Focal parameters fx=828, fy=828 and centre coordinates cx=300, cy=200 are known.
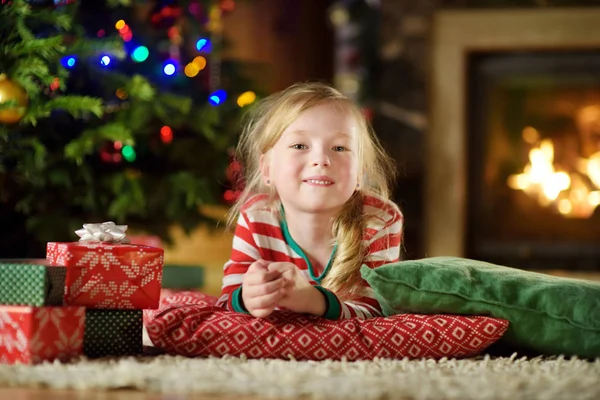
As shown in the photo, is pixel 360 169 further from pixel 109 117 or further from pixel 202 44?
pixel 202 44

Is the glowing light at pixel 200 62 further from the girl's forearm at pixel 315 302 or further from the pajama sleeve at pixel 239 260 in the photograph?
the girl's forearm at pixel 315 302

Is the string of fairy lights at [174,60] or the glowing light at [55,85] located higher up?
the string of fairy lights at [174,60]

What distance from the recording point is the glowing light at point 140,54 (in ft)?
7.83

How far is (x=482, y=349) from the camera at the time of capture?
124 cm

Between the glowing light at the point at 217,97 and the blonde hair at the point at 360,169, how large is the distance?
35.1 inches

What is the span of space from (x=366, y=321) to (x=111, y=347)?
37cm

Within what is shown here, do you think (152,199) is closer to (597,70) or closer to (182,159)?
(182,159)

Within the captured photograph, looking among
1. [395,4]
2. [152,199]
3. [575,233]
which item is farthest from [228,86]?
[575,233]

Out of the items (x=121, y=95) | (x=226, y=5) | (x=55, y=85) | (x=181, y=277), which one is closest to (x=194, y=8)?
(x=226, y=5)

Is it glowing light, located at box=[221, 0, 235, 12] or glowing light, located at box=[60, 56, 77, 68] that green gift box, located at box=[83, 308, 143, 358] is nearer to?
glowing light, located at box=[60, 56, 77, 68]

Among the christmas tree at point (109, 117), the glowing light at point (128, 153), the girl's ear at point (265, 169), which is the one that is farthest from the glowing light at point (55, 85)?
the girl's ear at point (265, 169)

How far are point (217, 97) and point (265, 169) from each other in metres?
1.04

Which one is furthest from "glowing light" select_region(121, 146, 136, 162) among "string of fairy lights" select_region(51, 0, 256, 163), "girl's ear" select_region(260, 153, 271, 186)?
"girl's ear" select_region(260, 153, 271, 186)

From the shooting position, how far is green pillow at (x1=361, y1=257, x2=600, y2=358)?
1.23 m
